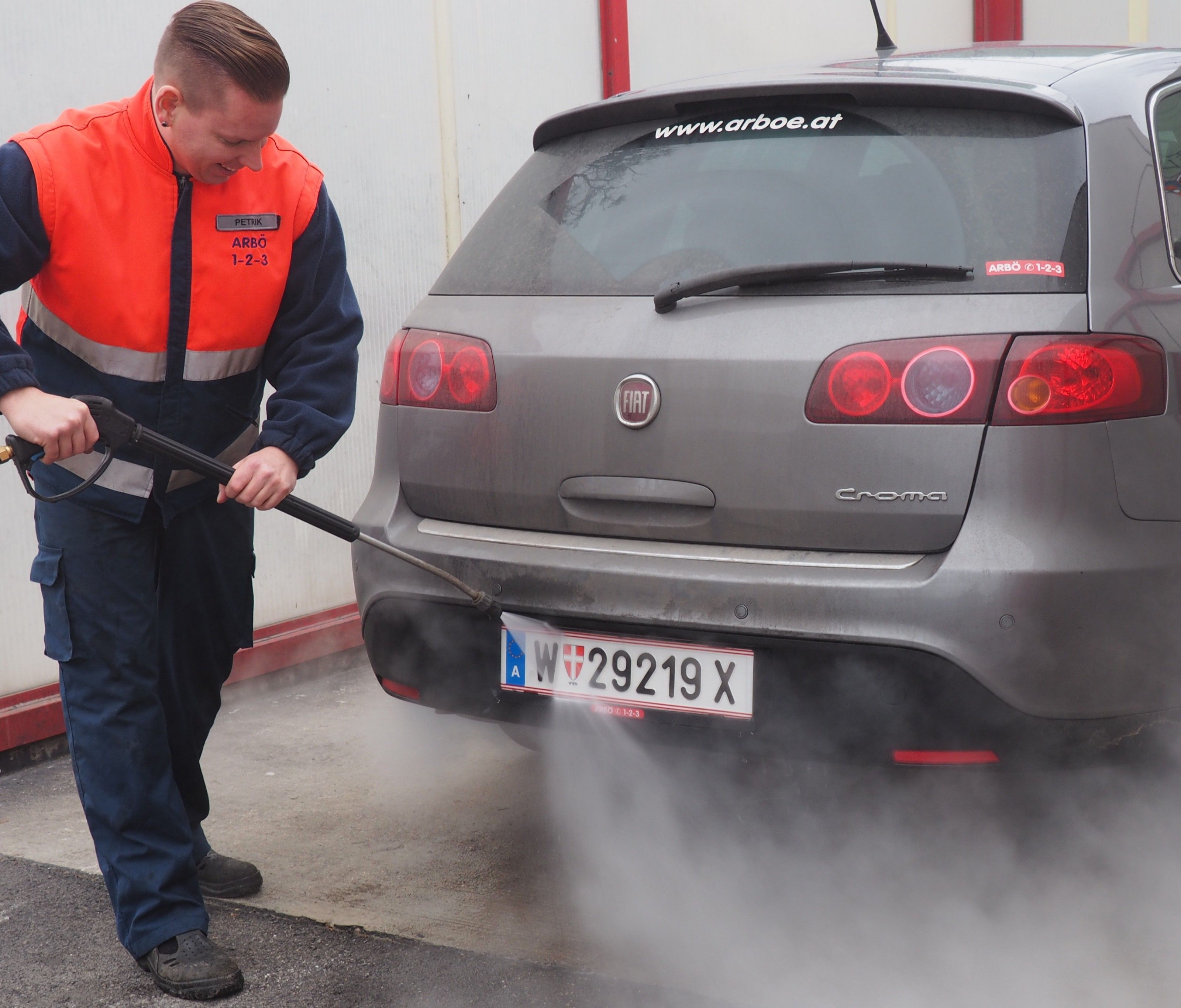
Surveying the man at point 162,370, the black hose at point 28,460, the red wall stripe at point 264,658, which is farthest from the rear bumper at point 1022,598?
the red wall stripe at point 264,658

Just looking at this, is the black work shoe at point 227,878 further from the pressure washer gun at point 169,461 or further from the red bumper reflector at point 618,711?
the red bumper reflector at point 618,711

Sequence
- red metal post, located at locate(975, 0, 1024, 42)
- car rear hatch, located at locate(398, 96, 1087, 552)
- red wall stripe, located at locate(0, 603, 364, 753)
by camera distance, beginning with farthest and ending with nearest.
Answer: red metal post, located at locate(975, 0, 1024, 42) → red wall stripe, located at locate(0, 603, 364, 753) → car rear hatch, located at locate(398, 96, 1087, 552)

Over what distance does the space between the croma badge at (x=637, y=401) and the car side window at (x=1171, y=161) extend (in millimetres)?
967

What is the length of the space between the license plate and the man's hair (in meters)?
1.07

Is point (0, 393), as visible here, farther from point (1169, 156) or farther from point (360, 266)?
point (360, 266)

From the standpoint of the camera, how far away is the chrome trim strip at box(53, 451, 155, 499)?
255 cm

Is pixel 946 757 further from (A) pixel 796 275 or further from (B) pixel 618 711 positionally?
(A) pixel 796 275

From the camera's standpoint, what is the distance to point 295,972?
8.59 ft

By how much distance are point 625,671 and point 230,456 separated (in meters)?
0.94

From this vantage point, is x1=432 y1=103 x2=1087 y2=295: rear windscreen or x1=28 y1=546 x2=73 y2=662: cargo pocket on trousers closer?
x1=432 y1=103 x2=1087 y2=295: rear windscreen

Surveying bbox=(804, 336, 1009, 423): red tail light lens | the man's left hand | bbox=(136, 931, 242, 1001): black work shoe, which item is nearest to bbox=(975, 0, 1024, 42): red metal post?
bbox=(804, 336, 1009, 423): red tail light lens

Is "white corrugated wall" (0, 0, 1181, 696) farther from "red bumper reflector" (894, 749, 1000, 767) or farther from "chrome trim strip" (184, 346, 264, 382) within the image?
"red bumper reflector" (894, 749, 1000, 767)

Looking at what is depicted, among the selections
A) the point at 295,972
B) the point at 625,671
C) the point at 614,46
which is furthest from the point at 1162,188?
the point at 614,46

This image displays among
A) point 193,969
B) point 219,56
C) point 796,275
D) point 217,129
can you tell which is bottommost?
point 193,969
